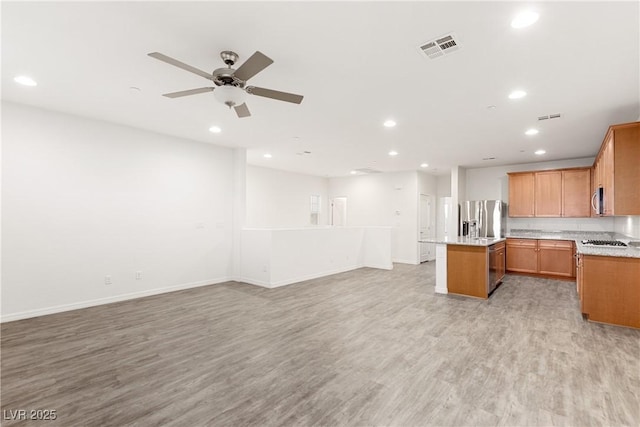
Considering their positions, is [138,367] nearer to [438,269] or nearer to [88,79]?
[88,79]

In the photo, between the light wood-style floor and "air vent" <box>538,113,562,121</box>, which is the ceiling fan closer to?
the light wood-style floor

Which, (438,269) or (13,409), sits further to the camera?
(438,269)

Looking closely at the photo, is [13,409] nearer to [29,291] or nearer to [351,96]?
[29,291]

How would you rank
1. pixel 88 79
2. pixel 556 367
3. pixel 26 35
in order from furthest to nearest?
pixel 88 79, pixel 556 367, pixel 26 35

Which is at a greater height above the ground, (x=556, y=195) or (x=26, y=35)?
(x=26, y=35)

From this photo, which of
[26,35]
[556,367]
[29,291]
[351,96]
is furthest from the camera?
[29,291]

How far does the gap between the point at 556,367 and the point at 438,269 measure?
2813mm

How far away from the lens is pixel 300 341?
3.34 m

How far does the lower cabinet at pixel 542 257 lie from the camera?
665 cm

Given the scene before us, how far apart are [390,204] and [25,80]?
840cm

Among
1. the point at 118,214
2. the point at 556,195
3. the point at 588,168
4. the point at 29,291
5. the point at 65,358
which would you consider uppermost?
the point at 588,168

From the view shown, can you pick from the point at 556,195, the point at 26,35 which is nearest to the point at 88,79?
the point at 26,35

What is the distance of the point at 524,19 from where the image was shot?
219 cm

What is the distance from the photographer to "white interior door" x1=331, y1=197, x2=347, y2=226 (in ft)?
34.9
